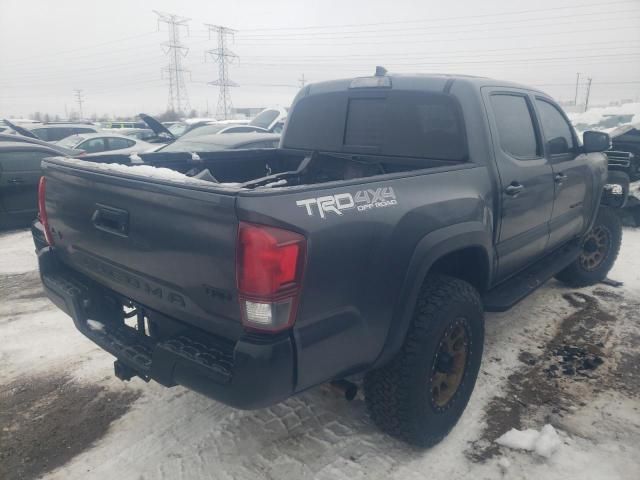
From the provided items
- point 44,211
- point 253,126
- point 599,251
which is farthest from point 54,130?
point 599,251

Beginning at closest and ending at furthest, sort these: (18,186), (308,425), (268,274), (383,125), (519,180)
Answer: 1. (268,274)
2. (308,425)
3. (519,180)
4. (383,125)
5. (18,186)

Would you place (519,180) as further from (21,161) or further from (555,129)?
(21,161)

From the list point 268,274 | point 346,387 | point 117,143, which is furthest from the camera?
point 117,143

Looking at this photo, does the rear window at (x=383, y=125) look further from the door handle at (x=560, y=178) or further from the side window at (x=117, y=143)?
the side window at (x=117, y=143)

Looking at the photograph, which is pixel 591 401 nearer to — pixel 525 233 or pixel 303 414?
pixel 525 233

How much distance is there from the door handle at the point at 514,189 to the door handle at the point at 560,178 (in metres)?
0.75

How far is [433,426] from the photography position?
2.66 metres

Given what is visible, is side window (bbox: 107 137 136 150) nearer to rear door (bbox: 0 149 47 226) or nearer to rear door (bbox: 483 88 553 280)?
rear door (bbox: 0 149 47 226)

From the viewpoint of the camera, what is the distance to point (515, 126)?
353 centimetres

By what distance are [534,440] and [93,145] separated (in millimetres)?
10976

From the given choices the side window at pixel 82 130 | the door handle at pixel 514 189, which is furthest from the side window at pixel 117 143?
the door handle at pixel 514 189

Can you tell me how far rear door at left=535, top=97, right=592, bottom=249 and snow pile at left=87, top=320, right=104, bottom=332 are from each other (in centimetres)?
331

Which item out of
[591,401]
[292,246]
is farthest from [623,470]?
[292,246]

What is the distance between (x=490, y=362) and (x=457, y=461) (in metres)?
1.20
